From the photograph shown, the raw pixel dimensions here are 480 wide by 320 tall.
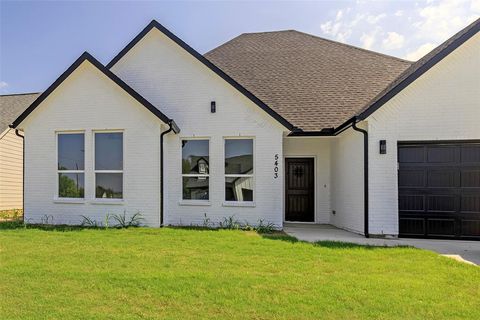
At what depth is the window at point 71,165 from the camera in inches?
426

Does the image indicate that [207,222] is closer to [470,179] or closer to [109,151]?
[109,151]

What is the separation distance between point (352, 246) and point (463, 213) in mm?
3583

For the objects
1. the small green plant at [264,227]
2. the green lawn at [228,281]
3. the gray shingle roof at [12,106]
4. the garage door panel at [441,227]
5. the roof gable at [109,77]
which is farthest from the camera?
the gray shingle roof at [12,106]

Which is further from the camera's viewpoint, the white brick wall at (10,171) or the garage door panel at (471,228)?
the white brick wall at (10,171)

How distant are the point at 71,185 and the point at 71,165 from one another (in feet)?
2.14

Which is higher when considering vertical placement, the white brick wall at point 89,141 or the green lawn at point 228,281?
the white brick wall at point 89,141

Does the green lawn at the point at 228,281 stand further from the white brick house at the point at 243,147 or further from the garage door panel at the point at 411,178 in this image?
the white brick house at the point at 243,147

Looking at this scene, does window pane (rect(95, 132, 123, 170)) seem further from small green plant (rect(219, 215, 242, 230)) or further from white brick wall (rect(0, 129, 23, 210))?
white brick wall (rect(0, 129, 23, 210))

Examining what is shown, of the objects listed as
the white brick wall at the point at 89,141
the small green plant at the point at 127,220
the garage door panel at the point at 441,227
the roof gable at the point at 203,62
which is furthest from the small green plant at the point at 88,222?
the garage door panel at the point at 441,227

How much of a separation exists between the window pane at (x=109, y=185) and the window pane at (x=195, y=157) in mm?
2063

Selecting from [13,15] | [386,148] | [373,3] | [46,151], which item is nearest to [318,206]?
[386,148]

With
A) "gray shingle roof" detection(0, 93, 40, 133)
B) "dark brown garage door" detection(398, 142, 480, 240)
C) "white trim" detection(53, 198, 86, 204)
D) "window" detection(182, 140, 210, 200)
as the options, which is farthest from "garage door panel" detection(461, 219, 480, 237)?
"gray shingle roof" detection(0, 93, 40, 133)

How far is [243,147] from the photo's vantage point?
10.8 meters

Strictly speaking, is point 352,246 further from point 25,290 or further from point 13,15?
point 13,15
